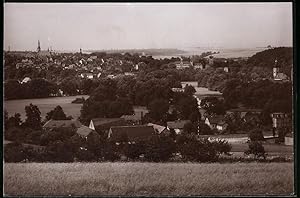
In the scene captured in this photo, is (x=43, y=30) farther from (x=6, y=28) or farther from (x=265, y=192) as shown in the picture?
(x=265, y=192)

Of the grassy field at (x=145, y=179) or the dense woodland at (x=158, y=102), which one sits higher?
the dense woodland at (x=158, y=102)

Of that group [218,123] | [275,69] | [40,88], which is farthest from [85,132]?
[275,69]

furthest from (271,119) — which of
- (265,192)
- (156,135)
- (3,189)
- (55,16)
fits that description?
(3,189)

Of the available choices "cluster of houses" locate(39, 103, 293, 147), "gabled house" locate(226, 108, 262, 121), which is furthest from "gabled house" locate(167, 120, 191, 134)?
"gabled house" locate(226, 108, 262, 121)

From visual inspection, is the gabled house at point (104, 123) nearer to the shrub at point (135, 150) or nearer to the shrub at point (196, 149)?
the shrub at point (135, 150)

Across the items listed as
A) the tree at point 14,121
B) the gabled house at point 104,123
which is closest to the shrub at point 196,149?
the gabled house at point 104,123

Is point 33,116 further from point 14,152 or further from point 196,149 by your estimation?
point 196,149
